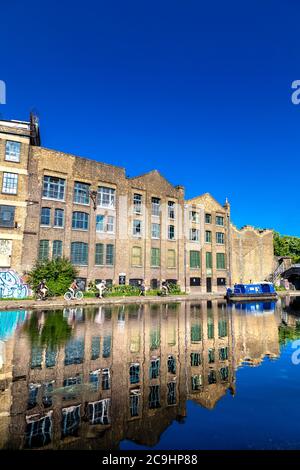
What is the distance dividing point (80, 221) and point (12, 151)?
9.09m

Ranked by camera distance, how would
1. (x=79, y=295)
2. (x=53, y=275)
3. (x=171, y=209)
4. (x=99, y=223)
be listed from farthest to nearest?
1. (x=171, y=209)
2. (x=99, y=223)
3. (x=53, y=275)
4. (x=79, y=295)

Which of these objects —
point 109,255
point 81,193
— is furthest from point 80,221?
point 109,255

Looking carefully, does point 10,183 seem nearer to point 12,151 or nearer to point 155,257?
point 12,151

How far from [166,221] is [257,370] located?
33.4m

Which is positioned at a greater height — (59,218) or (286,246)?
(286,246)

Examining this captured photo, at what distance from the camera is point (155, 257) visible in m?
38.1

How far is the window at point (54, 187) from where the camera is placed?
30.9m

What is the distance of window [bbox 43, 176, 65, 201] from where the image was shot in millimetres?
30938

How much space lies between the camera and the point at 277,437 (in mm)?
3627

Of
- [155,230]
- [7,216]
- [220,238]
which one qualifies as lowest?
[7,216]

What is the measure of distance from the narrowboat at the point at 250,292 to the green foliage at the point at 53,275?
16.3m

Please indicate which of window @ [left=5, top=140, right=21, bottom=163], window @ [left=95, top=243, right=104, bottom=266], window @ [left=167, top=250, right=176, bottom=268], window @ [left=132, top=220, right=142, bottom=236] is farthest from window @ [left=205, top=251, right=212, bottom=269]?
window @ [left=5, top=140, right=21, bottom=163]

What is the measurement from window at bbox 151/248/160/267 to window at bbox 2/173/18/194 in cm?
1674

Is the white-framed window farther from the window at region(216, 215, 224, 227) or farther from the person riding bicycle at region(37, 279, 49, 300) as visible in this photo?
the person riding bicycle at region(37, 279, 49, 300)
